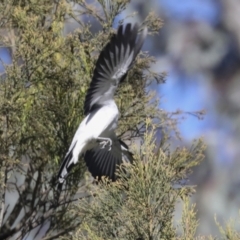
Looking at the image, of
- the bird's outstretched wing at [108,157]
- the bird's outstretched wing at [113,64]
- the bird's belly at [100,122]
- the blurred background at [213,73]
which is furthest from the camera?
the blurred background at [213,73]

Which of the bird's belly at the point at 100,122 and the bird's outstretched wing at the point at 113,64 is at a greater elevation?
the bird's outstretched wing at the point at 113,64

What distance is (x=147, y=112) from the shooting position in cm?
202

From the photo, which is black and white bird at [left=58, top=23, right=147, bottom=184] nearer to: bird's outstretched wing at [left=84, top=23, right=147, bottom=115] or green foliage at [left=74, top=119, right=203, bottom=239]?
bird's outstretched wing at [left=84, top=23, right=147, bottom=115]

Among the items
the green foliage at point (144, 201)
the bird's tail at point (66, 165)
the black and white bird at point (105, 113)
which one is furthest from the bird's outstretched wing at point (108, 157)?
the green foliage at point (144, 201)

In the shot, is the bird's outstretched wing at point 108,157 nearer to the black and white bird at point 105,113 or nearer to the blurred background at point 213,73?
the black and white bird at point 105,113

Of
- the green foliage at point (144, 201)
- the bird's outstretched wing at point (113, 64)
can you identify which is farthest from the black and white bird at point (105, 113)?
the green foliage at point (144, 201)

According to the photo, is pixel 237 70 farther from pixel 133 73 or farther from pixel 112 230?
pixel 112 230

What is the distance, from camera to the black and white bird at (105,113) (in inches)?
69.5

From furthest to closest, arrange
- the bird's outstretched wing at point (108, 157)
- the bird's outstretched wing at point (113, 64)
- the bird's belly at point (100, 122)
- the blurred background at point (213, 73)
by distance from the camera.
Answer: the blurred background at point (213, 73) → the bird's outstretched wing at point (108, 157) → the bird's belly at point (100, 122) → the bird's outstretched wing at point (113, 64)

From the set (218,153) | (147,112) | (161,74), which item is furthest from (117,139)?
(218,153)

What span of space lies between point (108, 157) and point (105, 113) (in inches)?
8.7

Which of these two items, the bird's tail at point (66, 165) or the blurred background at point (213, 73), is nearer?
the bird's tail at point (66, 165)

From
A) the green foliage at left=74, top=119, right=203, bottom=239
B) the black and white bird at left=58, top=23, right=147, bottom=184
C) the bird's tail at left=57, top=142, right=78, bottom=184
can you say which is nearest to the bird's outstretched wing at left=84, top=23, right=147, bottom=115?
the black and white bird at left=58, top=23, right=147, bottom=184

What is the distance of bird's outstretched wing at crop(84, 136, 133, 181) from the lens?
1988mm
